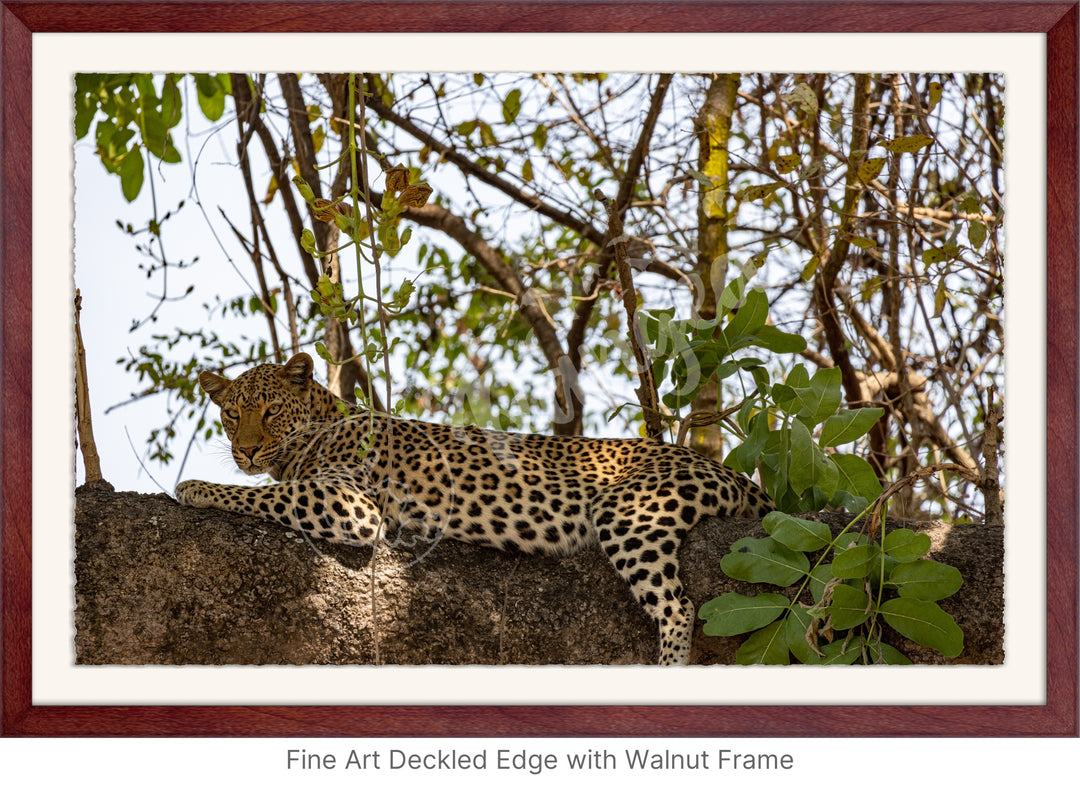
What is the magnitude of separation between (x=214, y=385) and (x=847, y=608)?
264 centimetres

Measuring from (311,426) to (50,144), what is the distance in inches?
66.2

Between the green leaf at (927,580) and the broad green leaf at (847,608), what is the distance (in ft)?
0.47

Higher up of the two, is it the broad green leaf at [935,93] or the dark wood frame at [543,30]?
the broad green leaf at [935,93]

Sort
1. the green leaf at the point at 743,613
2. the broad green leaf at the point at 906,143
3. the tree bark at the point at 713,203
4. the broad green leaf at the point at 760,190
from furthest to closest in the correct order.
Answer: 1. the tree bark at the point at 713,203
2. the broad green leaf at the point at 760,190
3. the broad green leaf at the point at 906,143
4. the green leaf at the point at 743,613

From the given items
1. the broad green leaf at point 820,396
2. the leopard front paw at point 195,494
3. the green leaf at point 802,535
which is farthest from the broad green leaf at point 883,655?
the leopard front paw at point 195,494

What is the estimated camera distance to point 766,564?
11.7ft

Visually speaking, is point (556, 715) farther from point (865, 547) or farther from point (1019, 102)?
point (1019, 102)

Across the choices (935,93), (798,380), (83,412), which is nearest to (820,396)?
(798,380)

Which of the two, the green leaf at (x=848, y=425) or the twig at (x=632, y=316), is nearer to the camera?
the green leaf at (x=848, y=425)

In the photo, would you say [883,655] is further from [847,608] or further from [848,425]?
[848,425]

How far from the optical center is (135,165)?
12.9ft

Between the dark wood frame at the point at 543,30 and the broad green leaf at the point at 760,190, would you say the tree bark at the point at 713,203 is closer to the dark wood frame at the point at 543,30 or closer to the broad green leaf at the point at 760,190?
the broad green leaf at the point at 760,190

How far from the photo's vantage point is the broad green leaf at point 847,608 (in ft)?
11.2

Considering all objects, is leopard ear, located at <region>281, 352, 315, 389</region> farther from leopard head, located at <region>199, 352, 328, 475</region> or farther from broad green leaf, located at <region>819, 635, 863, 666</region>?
broad green leaf, located at <region>819, 635, 863, 666</region>
